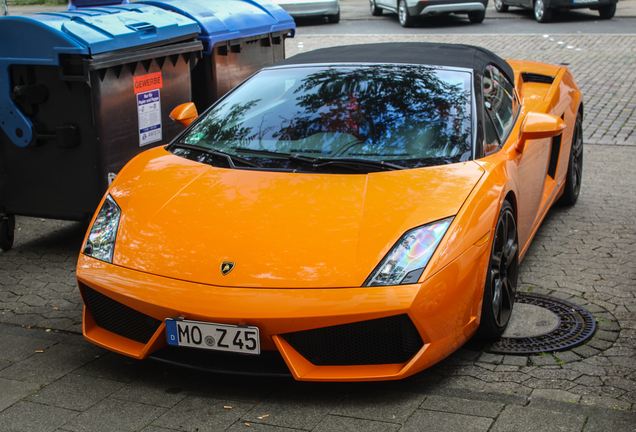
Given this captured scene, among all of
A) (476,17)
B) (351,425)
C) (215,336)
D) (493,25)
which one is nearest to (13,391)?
(215,336)

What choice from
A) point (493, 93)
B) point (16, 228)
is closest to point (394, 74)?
point (493, 93)

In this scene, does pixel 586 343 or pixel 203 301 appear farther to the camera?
pixel 586 343

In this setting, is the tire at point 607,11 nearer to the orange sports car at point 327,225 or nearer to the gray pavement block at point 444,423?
the orange sports car at point 327,225

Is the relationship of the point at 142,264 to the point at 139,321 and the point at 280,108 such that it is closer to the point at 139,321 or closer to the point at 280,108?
the point at 139,321

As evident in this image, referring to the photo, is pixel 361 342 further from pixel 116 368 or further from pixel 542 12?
pixel 542 12

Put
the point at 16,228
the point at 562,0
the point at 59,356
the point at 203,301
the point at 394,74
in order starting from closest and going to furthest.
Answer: the point at 203,301, the point at 59,356, the point at 394,74, the point at 16,228, the point at 562,0

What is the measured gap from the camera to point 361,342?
2.82 meters

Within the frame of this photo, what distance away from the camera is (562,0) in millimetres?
16031

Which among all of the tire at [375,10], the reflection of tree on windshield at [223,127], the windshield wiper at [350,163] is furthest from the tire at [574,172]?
the tire at [375,10]

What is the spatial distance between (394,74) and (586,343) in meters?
1.79

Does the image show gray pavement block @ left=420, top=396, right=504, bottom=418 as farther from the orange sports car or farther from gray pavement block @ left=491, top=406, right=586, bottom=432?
the orange sports car

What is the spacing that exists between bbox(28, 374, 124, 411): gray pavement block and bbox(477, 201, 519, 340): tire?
170 cm

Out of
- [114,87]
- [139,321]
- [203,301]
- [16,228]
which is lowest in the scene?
[16,228]

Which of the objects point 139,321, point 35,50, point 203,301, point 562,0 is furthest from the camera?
point 562,0
